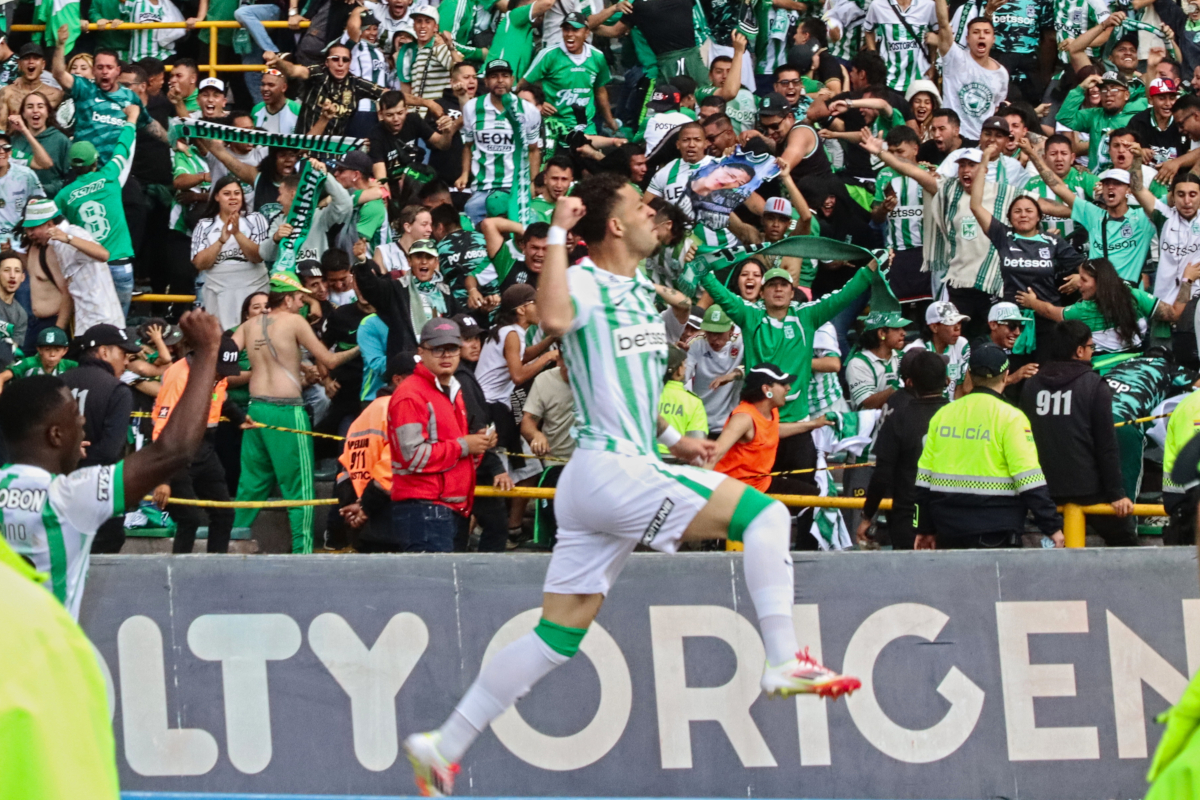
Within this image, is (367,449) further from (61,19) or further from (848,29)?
(61,19)

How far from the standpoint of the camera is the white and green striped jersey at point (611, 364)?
5.98 meters

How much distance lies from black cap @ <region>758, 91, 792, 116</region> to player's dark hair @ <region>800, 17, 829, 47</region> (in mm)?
2590

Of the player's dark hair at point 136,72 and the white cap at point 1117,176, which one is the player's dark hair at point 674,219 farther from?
the player's dark hair at point 136,72

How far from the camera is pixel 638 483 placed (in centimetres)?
586

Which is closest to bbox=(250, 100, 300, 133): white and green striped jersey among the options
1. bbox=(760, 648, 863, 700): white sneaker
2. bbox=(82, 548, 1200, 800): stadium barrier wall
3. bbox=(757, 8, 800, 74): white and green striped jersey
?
bbox=(757, 8, 800, 74): white and green striped jersey

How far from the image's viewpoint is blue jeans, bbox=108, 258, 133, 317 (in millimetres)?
14555

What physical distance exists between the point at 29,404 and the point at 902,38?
1357 cm

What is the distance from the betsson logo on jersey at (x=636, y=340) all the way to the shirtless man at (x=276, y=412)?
5821mm

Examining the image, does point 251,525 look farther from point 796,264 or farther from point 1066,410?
point 1066,410

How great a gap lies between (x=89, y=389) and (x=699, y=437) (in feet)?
17.3

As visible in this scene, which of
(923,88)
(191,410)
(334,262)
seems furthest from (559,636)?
(923,88)

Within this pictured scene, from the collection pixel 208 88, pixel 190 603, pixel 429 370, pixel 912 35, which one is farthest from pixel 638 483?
pixel 912 35

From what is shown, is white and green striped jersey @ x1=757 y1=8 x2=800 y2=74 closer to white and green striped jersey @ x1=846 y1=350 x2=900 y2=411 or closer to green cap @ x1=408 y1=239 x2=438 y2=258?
green cap @ x1=408 y1=239 x2=438 y2=258

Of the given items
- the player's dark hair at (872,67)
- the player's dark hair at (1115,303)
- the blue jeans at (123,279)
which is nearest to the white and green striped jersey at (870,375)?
the player's dark hair at (1115,303)
